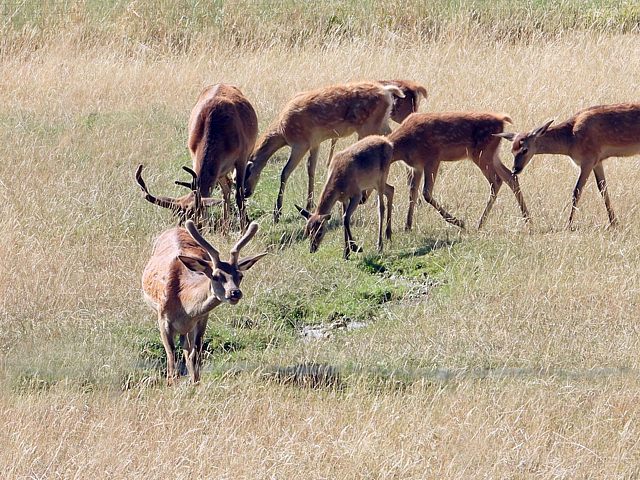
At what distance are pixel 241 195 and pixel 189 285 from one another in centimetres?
392

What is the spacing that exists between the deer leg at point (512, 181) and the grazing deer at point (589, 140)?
0.23 ft

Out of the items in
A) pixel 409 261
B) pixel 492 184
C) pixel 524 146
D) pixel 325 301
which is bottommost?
pixel 325 301

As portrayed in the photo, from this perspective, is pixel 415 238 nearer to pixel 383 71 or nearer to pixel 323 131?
pixel 323 131

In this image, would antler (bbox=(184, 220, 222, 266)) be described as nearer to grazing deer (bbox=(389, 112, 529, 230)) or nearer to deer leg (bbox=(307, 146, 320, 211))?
grazing deer (bbox=(389, 112, 529, 230))

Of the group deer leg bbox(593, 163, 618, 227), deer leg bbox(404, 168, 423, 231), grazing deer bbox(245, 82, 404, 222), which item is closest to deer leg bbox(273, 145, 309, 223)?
grazing deer bbox(245, 82, 404, 222)

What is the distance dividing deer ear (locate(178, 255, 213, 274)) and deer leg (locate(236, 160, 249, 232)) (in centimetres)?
379

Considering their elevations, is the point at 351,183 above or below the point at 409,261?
above

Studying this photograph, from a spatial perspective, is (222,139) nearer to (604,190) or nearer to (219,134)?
(219,134)

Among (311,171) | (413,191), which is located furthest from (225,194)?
(413,191)

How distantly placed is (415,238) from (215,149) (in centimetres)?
203

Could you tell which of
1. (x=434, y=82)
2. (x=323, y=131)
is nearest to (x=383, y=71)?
(x=434, y=82)

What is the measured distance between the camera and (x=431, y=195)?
1100cm

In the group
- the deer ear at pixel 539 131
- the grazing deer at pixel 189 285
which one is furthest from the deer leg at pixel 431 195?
the grazing deer at pixel 189 285

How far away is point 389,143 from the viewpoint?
1094 centimetres
